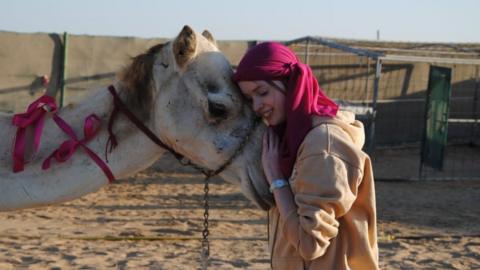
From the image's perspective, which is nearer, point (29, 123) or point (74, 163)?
point (74, 163)

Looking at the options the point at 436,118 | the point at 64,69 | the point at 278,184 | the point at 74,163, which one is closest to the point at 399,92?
the point at 436,118

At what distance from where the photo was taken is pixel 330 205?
2346 mm

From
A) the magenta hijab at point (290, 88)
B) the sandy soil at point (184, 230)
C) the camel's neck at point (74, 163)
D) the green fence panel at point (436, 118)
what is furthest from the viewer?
the green fence panel at point (436, 118)

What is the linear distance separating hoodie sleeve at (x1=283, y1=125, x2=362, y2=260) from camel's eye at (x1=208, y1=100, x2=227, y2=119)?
56 cm

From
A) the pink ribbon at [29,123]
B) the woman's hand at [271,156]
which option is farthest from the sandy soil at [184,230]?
the woman's hand at [271,156]

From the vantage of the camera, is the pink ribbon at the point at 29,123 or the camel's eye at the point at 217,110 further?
the pink ribbon at the point at 29,123

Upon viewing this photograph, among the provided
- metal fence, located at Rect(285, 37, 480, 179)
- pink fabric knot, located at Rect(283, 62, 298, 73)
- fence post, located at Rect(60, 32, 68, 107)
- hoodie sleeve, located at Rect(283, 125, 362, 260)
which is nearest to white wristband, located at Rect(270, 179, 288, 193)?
hoodie sleeve, located at Rect(283, 125, 362, 260)

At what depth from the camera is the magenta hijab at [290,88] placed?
2.45m

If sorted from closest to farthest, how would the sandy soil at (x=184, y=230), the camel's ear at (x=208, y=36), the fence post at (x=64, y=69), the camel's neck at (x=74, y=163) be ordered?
the camel's neck at (x=74, y=163), the camel's ear at (x=208, y=36), the sandy soil at (x=184, y=230), the fence post at (x=64, y=69)

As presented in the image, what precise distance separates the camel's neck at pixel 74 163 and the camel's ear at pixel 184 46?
383 mm

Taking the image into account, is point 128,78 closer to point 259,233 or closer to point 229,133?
point 229,133

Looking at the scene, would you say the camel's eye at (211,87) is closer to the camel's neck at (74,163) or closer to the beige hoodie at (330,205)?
the camel's neck at (74,163)

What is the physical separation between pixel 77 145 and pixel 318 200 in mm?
1193

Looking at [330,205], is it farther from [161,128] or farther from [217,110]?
[161,128]
